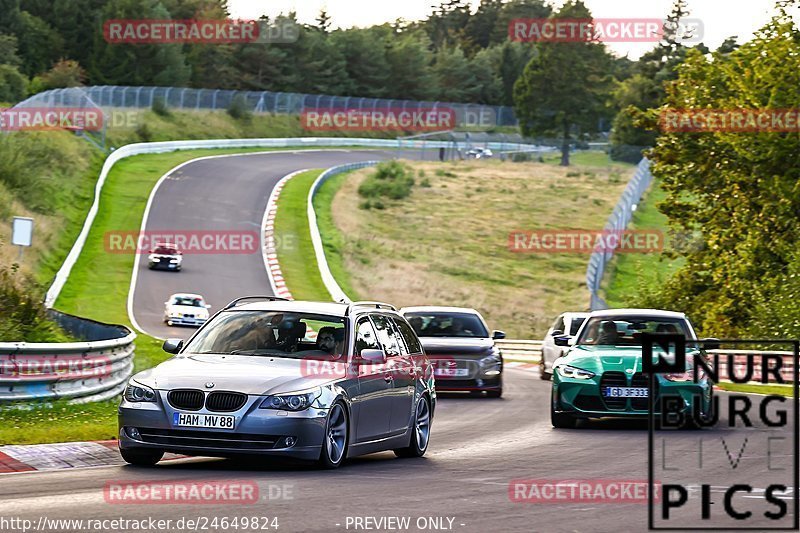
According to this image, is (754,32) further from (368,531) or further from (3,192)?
(368,531)

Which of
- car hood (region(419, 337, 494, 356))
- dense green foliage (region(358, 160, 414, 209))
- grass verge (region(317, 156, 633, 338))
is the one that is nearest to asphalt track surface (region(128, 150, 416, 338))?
grass verge (region(317, 156, 633, 338))

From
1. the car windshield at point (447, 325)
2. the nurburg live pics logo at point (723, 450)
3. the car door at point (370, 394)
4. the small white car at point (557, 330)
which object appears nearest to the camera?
the nurburg live pics logo at point (723, 450)

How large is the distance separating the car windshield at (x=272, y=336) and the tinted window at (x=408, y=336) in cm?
159

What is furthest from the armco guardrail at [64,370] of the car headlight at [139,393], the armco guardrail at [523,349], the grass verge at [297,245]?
the grass verge at [297,245]

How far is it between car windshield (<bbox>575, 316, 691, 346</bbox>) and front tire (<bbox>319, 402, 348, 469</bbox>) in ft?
21.6

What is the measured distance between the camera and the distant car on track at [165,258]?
182 ft

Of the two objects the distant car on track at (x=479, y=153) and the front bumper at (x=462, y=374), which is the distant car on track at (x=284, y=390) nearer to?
the front bumper at (x=462, y=374)

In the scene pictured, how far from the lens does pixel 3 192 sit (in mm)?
50438

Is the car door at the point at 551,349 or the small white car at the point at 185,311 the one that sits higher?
the car door at the point at 551,349

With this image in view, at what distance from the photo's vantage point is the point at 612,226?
58.5m

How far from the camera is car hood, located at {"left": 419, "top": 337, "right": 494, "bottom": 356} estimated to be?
2425cm

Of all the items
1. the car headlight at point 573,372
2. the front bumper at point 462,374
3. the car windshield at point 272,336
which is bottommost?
the front bumper at point 462,374

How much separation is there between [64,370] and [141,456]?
5218mm

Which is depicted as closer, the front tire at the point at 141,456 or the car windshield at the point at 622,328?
the front tire at the point at 141,456
